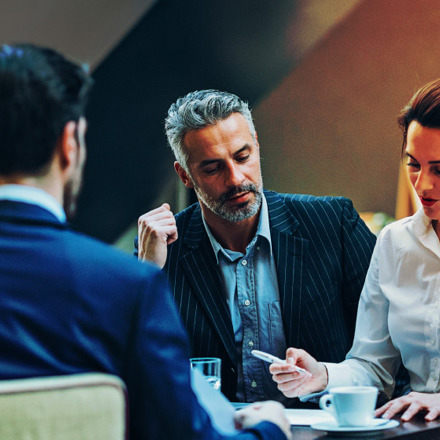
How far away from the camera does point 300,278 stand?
84.0 inches

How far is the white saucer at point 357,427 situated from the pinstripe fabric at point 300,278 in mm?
695

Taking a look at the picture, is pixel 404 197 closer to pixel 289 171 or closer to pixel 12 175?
pixel 289 171

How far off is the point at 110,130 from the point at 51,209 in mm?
2762

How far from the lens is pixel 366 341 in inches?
73.4

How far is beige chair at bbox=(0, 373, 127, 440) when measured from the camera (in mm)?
777

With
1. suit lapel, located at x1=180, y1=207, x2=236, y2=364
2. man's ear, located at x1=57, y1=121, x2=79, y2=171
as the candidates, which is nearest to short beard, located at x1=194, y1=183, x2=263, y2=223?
suit lapel, located at x1=180, y1=207, x2=236, y2=364

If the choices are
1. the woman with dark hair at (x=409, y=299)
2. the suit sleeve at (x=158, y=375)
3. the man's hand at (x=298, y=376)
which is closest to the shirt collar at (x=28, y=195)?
the suit sleeve at (x=158, y=375)

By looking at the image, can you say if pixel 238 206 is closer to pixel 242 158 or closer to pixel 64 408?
pixel 242 158

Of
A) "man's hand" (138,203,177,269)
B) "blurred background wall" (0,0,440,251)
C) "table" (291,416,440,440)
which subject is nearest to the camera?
"table" (291,416,440,440)

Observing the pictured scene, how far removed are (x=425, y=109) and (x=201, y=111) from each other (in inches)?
30.2

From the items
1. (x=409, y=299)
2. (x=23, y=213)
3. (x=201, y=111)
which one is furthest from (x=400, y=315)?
(x=23, y=213)

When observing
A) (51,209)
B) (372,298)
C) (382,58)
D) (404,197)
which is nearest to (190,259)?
(372,298)

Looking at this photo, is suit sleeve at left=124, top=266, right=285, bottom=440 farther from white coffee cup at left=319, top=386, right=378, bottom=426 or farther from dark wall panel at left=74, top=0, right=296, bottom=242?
dark wall panel at left=74, top=0, right=296, bottom=242

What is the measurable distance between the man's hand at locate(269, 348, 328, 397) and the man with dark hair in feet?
2.20
